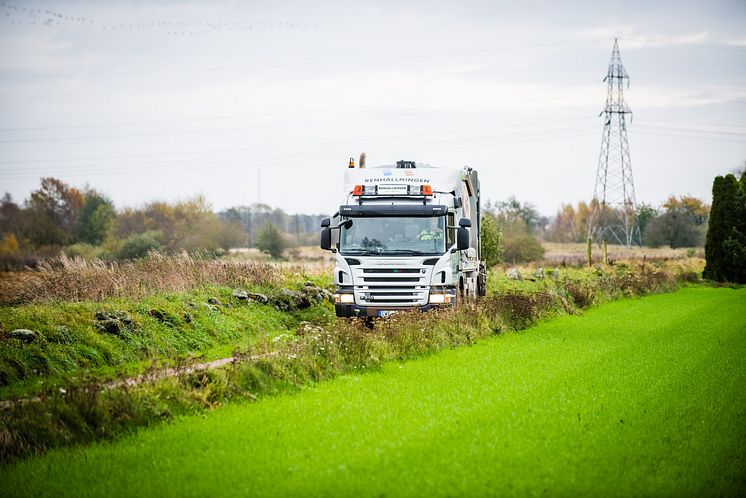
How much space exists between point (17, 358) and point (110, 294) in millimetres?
6519

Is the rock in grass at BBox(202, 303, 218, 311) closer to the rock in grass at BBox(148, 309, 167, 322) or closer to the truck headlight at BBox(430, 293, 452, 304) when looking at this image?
the rock in grass at BBox(148, 309, 167, 322)

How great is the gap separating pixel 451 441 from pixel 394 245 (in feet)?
38.8

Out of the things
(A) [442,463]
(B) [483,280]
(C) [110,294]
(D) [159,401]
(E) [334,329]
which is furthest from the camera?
(B) [483,280]

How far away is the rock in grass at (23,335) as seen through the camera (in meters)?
15.8

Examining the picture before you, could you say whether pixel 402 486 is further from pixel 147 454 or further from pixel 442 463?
pixel 147 454

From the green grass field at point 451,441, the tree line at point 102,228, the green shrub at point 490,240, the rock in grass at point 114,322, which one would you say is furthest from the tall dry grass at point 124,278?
the tree line at point 102,228

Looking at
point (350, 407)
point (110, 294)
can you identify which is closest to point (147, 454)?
point (350, 407)

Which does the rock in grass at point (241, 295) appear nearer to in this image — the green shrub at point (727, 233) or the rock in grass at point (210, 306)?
the rock in grass at point (210, 306)

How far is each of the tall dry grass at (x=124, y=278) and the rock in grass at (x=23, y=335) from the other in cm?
398

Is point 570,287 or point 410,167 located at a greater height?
point 410,167

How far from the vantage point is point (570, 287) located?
3288cm

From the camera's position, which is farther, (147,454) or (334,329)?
(334,329)

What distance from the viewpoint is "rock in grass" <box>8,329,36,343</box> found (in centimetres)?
1577

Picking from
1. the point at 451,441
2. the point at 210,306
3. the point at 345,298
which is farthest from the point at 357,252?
the point at 451,441
